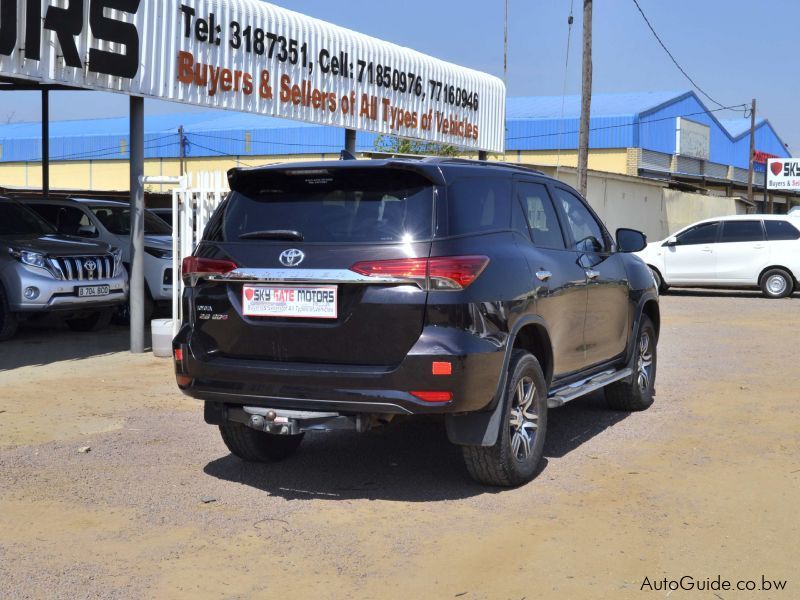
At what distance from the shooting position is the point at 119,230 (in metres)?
15.4

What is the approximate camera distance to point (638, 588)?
176 inches

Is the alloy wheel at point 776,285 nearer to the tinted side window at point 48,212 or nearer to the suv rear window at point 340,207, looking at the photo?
the tinted side window at point 48,212

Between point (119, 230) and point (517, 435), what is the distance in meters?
10.6

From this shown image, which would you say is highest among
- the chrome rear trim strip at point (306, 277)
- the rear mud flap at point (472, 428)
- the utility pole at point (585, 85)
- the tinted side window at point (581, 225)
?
the utility pole at point (585, 85)

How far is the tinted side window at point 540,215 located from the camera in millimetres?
6641

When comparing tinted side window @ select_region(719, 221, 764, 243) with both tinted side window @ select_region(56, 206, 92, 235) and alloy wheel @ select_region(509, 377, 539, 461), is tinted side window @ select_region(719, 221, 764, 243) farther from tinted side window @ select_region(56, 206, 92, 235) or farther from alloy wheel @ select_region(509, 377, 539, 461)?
alloy wheel @ select_region(509, 377, 539, 461)

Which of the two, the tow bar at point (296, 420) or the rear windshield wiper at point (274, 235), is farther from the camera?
the rear windshield wiper at point (274, 235)

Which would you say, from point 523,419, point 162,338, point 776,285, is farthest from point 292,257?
point 776,285

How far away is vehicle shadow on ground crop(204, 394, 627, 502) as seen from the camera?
19.9ft

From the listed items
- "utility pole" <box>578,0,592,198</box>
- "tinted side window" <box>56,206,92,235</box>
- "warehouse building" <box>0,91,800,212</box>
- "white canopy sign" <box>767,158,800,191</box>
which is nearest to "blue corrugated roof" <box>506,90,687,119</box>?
"warehouse building" <box>0,91,800,212</box>

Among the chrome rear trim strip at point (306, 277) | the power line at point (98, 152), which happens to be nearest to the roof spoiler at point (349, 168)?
the chrome rear trim strip at point (306, 277)

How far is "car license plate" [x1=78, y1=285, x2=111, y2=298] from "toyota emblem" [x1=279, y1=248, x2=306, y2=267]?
7.71 meters

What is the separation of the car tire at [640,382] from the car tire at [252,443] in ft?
9.71

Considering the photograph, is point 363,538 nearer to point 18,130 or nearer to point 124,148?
point 124,148
